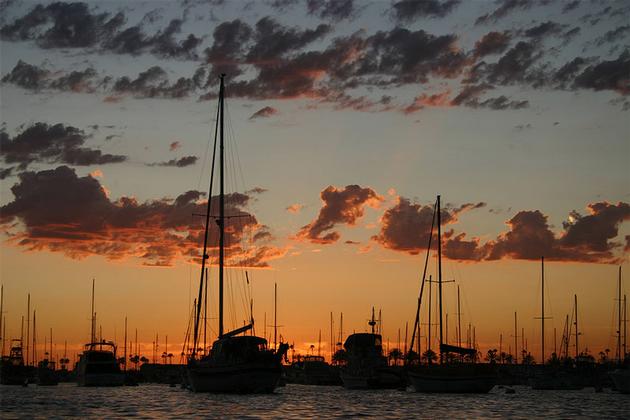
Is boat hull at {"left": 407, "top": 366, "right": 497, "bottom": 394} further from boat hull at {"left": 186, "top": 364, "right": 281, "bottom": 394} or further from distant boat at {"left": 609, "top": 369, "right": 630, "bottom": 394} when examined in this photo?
distant boat at {"left": 609, "top": 369, "right": 630, "bottom": 394}

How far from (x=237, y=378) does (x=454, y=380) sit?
23.6 m

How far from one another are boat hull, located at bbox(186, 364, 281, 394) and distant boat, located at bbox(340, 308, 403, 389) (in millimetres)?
35003

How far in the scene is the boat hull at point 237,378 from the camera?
82250 mm

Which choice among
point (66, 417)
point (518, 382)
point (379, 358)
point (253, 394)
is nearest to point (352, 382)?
point (379, 358)

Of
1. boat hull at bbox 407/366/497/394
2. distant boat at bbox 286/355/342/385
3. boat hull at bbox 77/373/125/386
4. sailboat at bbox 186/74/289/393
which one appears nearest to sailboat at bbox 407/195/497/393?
boat hull at bbox 407/366/497/394

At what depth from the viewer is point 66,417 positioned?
225 feet

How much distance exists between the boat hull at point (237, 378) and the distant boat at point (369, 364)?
35003mm

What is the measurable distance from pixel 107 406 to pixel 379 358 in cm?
4416

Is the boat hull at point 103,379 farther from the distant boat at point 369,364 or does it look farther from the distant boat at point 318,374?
the distant boat at point 318,374

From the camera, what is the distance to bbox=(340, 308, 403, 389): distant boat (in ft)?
389

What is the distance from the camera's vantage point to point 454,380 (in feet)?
313

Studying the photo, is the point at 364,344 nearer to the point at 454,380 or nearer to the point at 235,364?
the point at 454,380

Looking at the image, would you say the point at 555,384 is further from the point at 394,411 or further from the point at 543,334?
the point at 394,411

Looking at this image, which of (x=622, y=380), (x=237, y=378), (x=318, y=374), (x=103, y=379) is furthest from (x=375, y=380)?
(x=318, y=374)
